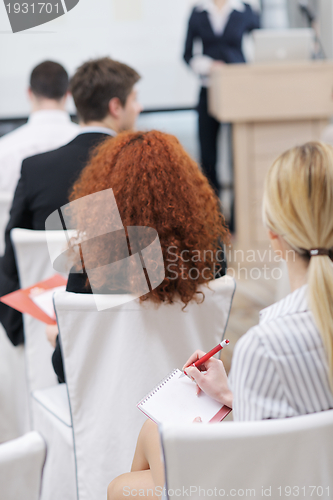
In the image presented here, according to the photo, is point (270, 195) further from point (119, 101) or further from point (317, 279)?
point (119, 101)

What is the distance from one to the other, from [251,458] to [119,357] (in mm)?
494

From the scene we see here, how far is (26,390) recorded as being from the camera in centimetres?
177

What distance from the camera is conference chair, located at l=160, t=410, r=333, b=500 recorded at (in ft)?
2.21

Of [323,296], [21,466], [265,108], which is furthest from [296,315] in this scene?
[265,108]

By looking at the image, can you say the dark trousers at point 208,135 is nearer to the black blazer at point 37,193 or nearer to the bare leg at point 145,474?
Answer: the black blazer at point 37,193

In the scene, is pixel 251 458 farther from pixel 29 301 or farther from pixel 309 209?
pixel 29 301

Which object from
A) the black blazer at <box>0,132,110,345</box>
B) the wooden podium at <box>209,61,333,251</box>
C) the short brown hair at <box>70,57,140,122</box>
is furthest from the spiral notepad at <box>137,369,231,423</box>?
the wooden podium at <box>209,61,333,251</box>

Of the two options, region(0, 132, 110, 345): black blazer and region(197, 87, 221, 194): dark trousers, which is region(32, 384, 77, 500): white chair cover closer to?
region(0, 132, 110, 345): black blazer

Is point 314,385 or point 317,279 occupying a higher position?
point 317,279

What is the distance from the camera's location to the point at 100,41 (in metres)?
4.88

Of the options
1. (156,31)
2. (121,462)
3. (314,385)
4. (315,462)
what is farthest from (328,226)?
(156,31)

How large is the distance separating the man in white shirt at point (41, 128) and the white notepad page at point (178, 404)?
1.62 metres

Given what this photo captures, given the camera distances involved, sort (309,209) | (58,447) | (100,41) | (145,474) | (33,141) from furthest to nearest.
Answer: (100,41), (33,141), (58,447), (145,474), (309,209)

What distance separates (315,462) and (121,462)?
599 mm
